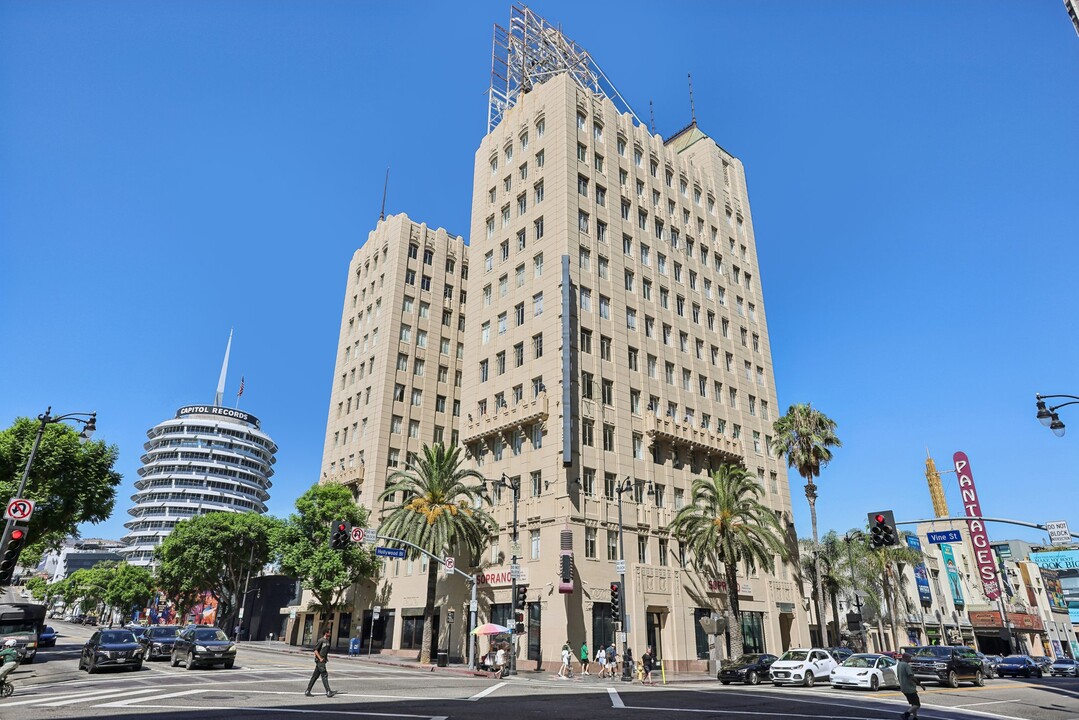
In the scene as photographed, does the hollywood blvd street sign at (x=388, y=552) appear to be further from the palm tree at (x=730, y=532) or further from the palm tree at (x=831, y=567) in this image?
the palm tree at (x=831, y=567)

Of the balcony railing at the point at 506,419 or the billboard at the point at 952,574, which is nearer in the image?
the balcony railing at the point at 506,419

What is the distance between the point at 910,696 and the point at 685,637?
31844mm

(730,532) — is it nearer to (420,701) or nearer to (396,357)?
(420,701)

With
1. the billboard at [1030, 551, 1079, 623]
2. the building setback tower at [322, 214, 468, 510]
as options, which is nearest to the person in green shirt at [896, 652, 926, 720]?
the building setback tower at [322, 214, 468, 510]

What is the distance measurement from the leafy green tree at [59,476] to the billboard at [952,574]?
92118 mm

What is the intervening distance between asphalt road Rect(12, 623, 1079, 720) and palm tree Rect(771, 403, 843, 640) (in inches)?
936

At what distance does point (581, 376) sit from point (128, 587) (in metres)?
104

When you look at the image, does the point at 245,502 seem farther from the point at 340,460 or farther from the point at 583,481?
the point at 583,481

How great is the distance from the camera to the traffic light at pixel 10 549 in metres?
19.1

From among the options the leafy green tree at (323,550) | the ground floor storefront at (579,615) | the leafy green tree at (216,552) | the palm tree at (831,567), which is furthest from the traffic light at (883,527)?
the leafy green tree at (216,552)

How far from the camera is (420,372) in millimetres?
67000

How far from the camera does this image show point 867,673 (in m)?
27.9

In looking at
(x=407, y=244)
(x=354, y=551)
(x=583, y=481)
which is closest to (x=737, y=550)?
(x=583, y=481)

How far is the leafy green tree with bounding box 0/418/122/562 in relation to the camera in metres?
40.8
